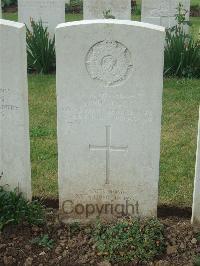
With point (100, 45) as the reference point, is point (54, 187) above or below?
below

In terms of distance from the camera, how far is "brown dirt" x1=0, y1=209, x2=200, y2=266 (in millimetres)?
3684

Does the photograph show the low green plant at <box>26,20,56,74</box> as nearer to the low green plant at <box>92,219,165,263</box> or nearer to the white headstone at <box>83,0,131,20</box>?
the white headstone at <box>83,0,131,20</box>

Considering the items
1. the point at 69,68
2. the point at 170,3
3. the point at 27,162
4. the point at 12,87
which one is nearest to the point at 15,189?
the point at 27,162

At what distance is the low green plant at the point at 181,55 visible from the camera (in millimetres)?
7727

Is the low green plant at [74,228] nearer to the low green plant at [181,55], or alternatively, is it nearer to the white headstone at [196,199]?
the white headstone at [196,199]

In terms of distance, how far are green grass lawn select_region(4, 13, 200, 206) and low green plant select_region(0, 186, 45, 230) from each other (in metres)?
0.56

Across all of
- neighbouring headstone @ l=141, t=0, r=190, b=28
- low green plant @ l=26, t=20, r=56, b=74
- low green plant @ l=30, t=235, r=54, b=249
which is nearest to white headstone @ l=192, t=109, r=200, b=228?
low green plant @ l=30, t=235, r=54, b=249

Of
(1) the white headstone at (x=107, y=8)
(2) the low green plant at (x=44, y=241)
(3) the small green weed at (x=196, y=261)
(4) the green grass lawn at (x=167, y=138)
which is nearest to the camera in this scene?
(3) the small green weed at (x=196, y=261)

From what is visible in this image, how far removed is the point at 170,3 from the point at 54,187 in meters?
5.17

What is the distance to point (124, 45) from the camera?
3.64 metres

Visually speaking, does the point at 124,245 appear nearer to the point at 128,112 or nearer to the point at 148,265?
the point at 148,265

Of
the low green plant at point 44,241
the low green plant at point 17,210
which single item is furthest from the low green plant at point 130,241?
the low green plant at point 17,210

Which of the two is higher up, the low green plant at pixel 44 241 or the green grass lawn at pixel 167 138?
the green grass lawn at pixel 167 138

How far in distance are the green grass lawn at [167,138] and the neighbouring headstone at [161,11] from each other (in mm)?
1598
